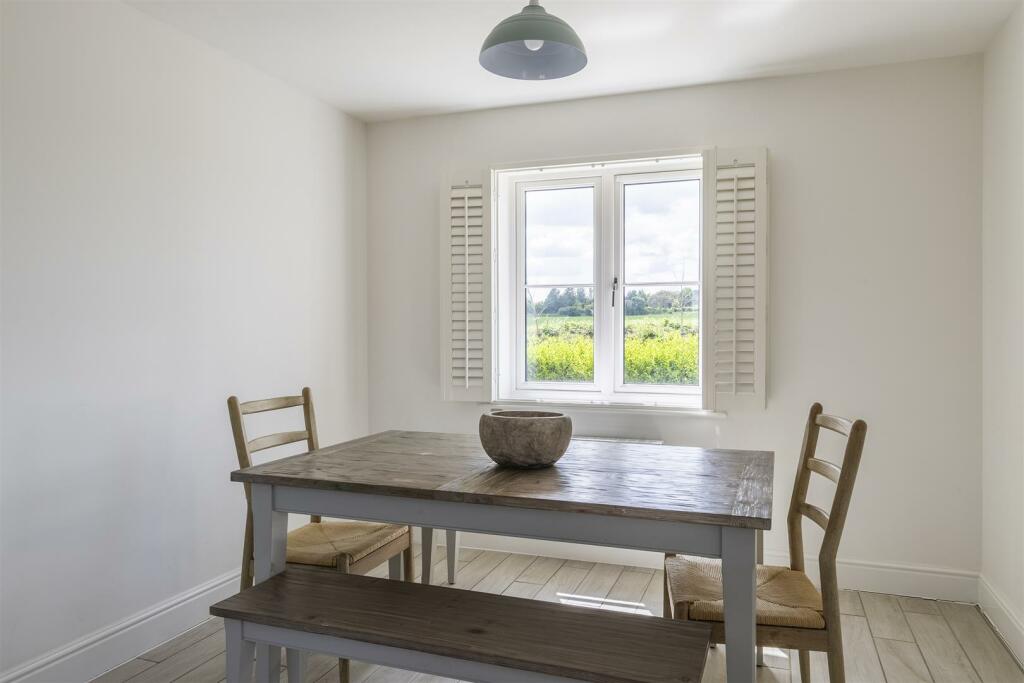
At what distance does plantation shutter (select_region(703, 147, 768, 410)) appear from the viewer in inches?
129

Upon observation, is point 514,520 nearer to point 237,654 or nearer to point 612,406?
point 237,654

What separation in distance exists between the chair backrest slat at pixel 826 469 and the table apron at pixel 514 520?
0.56m

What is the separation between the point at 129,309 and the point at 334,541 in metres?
1.17

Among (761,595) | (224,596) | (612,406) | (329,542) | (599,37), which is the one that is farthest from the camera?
(612,406)

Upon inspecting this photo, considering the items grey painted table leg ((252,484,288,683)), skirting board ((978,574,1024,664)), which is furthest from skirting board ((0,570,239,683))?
skirting board ((978,574,1024,664))

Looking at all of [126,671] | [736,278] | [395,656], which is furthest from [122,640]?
[736,278]

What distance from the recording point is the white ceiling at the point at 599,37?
2.63 meters

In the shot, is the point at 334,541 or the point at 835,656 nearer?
the point at 835,656

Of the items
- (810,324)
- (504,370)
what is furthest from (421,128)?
(810,324)

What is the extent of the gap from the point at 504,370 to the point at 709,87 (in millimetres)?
1814

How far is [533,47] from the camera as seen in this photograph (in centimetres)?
209

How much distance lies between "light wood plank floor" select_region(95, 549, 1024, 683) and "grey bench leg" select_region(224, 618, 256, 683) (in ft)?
1.88

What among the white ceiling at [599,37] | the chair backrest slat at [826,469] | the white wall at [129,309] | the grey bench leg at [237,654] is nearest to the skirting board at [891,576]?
the chair backrest slat at [826,469]

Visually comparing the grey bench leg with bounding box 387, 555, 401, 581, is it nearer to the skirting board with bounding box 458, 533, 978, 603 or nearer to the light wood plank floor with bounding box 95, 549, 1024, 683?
the light wood plank floor with bounding box 95, 549, 1024, 683
